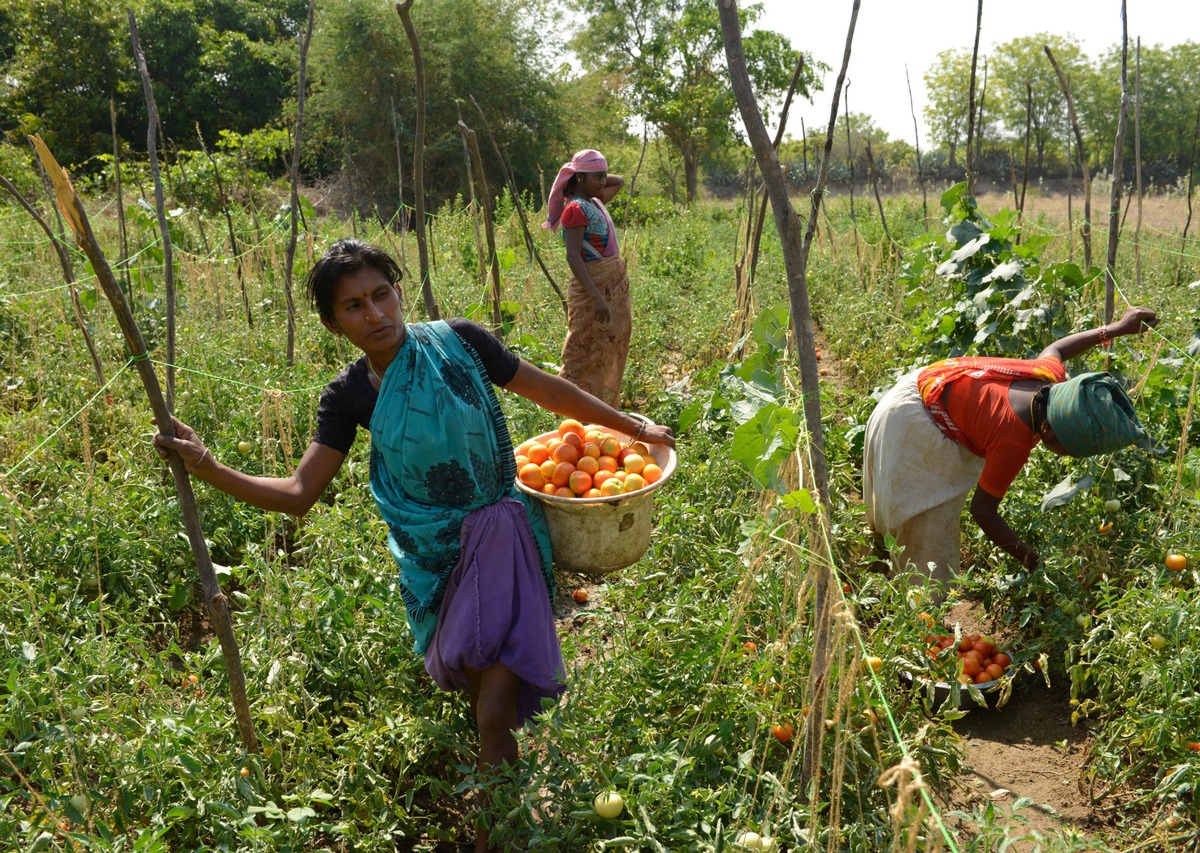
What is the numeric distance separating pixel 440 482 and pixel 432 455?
0.22ft

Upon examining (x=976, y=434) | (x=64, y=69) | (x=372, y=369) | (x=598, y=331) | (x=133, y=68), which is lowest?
(x=976, y=434)

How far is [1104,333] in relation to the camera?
8.63 feet

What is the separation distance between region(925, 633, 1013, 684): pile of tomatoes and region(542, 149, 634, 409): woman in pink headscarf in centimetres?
207

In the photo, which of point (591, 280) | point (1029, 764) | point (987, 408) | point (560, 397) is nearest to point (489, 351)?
point (560, 397)

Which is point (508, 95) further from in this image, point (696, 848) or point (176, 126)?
point (696, 848)

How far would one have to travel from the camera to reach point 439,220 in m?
8.71

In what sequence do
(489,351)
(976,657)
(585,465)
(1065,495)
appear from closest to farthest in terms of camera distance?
(489,351) < (585,465) < (976,657) < (1065,495)

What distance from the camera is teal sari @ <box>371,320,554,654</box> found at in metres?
1.80

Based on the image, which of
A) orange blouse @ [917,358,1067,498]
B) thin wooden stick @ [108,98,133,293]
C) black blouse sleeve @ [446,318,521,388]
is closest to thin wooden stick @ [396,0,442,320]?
black blouse sleeve @ [446,318,521,388]

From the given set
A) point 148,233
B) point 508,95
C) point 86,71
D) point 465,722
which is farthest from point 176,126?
point 465,722

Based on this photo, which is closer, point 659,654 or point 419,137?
point 659,654

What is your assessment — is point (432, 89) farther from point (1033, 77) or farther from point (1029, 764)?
point (1033, 77)

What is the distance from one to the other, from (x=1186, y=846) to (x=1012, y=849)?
0.39 m

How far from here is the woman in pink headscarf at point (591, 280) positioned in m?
3.90
